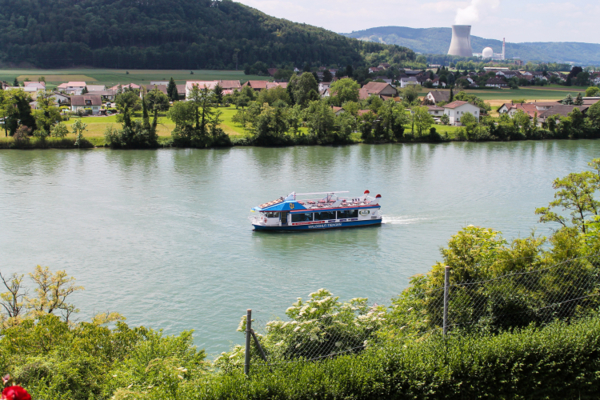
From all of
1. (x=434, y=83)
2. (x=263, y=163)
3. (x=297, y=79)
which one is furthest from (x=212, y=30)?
(x=263, y=163)

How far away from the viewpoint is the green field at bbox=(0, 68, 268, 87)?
338 feet

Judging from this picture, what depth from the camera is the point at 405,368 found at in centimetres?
770

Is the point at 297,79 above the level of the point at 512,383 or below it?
above

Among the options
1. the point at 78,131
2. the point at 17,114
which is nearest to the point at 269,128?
the point at 78,131

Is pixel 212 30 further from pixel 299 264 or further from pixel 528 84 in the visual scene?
pixel 299 264

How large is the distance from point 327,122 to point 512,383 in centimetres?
4555

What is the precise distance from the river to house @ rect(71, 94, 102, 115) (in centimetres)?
2716

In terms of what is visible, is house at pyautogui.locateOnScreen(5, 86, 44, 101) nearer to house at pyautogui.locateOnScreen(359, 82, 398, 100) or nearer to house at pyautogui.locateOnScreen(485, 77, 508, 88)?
house at pyautogui.locateOnScreen(359, 82, 398, 100)

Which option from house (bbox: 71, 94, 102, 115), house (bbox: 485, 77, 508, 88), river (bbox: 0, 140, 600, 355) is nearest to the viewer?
river (bbox: 0, 140, 600, 355)

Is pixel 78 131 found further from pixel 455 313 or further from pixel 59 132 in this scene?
pixel 455 313

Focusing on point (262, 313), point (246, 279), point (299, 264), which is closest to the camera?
point (262, 313)

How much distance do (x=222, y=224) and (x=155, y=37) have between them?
126 m

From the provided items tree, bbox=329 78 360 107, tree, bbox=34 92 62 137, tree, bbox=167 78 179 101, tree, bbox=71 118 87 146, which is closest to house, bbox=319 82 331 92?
tree, bbox=329 78 360 107

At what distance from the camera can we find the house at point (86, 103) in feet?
227
